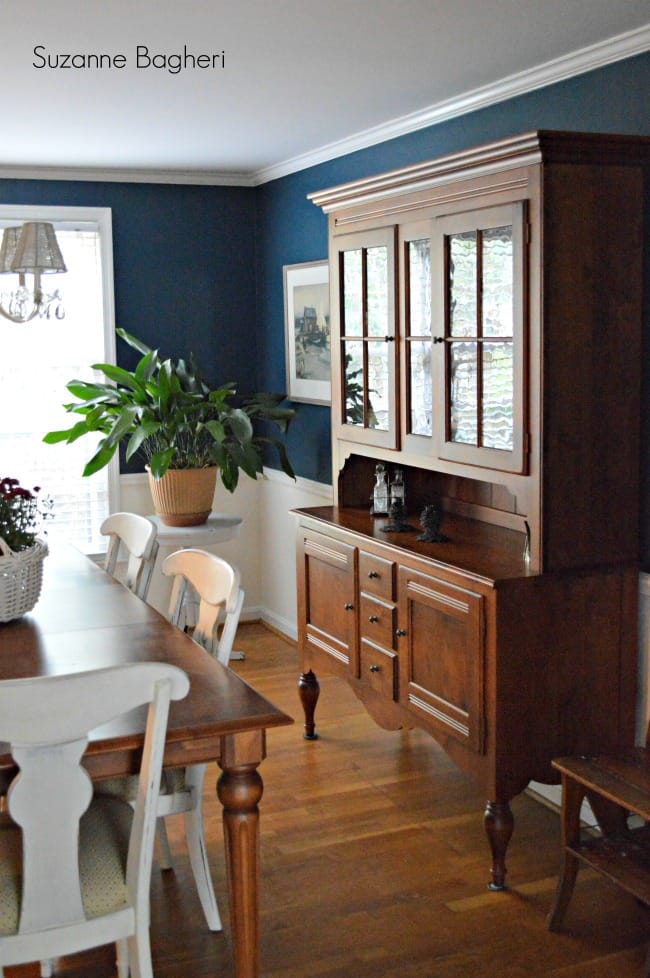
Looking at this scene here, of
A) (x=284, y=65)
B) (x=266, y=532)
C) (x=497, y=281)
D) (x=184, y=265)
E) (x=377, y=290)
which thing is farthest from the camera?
(x=266, y=532)

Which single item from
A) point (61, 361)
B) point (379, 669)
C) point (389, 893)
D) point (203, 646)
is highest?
point (61, 361)

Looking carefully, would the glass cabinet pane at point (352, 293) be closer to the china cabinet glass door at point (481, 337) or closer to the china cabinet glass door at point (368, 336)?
the china cabinet glass door at point (368, 336)

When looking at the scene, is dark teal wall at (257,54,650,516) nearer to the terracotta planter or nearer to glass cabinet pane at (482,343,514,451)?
glass cabinet pane at (482,343,514,451)

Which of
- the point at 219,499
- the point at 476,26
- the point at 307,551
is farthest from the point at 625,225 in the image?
the point at 219,499

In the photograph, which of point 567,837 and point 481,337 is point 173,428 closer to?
point 481,337

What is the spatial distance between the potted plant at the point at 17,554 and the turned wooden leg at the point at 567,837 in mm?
1537

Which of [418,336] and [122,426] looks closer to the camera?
[418,336]

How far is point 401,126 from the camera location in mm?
4438

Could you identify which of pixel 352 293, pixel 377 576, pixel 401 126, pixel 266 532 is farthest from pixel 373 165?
pixel 266 532

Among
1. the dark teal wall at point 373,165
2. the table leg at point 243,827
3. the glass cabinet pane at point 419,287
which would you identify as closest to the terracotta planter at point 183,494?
the dark teal wall at point 373,165

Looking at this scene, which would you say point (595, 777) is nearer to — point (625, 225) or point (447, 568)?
point (447, 568)

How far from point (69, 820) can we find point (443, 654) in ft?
5.01

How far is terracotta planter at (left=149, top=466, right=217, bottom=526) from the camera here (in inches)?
204

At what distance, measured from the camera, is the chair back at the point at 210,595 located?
9.08 ft
